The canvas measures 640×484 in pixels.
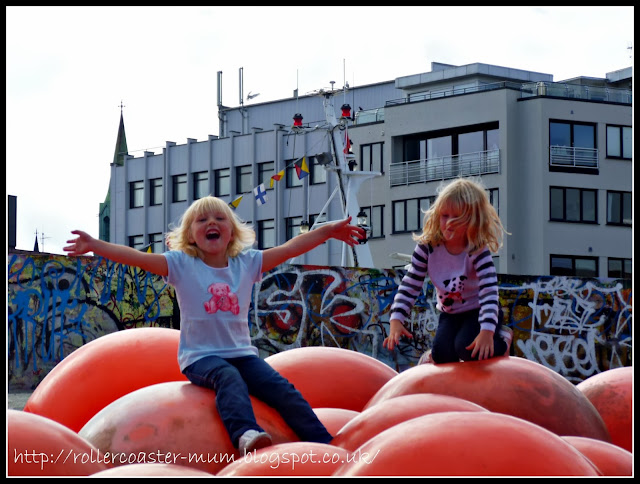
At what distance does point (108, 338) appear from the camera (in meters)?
6.34

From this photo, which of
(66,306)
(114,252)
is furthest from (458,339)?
(66,306)

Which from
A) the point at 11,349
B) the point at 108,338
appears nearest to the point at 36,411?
the point at 108,338

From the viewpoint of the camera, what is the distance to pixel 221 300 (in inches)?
213

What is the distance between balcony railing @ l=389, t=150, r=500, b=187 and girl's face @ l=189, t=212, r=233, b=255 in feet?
141

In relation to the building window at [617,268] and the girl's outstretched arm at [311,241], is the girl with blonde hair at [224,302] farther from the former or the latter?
the building window at [617,268]

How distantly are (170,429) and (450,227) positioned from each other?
196 cm

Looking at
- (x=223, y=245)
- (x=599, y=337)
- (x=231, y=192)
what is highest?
(x=231, y=192)

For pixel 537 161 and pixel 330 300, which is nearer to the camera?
pixel 330 300

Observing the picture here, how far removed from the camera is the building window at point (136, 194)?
62875mm

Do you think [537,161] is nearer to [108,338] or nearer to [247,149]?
[247,149]

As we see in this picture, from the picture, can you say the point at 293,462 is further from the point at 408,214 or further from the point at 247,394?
the point at 408,214
